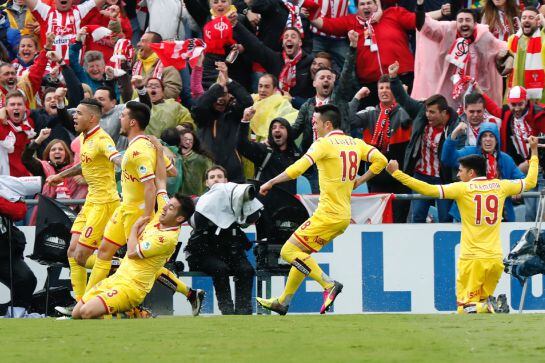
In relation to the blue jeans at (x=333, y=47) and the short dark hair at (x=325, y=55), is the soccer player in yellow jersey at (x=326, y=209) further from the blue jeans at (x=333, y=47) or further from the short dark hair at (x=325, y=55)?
the blue jeans at (x=333, y=47)

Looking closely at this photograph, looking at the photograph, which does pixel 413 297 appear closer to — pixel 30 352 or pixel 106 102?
pixel 106 102

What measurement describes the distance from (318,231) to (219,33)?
456cm

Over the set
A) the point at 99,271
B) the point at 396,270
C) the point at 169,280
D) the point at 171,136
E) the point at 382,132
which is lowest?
the point at 396,270

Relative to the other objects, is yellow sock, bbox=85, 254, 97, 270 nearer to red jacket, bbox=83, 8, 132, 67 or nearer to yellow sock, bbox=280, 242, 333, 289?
yellow sock, bbox=280, 242, 333, 289

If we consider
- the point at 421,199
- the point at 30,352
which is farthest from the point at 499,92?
the point at 30,352

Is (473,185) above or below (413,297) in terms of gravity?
above

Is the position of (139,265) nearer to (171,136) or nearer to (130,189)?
(130,189)

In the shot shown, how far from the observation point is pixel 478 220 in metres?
14.9

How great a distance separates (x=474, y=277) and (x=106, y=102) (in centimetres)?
531

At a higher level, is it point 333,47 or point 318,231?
point 333,47

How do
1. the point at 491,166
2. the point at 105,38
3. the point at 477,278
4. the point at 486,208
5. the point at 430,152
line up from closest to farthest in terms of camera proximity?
1. the point at 477,278
2. the point at 486,208
3. the point at 491,166
4. the point at 430,152
5. the point at 105,38

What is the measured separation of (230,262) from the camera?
15703mm

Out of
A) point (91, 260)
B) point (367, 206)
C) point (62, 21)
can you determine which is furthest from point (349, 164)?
point (62, 21)

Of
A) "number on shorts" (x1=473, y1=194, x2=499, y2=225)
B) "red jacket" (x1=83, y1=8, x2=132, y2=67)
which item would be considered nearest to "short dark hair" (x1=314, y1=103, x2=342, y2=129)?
"number on shorts" (x1=473, y1=194, x2=499, y2=225)
